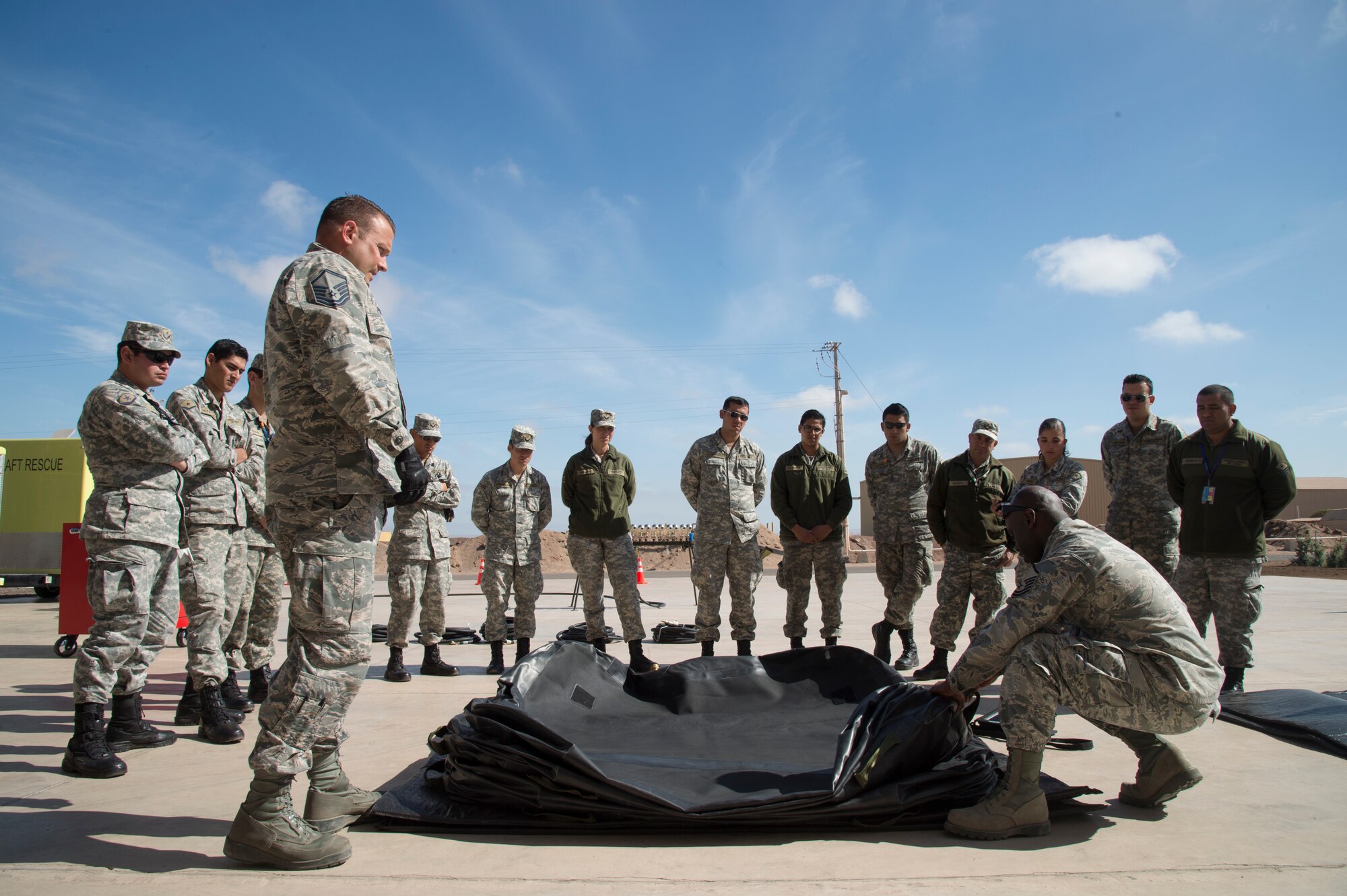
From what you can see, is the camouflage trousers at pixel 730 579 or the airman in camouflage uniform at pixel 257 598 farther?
the camouflage trousers at pixel 730 579

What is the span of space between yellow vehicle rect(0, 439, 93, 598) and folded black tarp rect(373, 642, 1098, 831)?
1122 centimetres

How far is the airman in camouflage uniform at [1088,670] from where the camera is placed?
2.53 m

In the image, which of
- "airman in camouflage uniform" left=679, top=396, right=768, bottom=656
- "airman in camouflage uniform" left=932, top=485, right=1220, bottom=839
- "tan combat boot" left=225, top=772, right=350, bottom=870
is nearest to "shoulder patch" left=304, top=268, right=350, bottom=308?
"tan combat boot" left=225, top=772, right=350, bottom=870

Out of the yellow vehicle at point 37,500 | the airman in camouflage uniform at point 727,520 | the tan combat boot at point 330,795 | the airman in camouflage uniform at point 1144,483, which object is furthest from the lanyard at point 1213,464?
the yellow vehicle at point 37,500

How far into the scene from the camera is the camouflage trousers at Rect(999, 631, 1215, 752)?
2570 mm

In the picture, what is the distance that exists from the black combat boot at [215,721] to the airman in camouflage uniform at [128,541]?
0.48 feet

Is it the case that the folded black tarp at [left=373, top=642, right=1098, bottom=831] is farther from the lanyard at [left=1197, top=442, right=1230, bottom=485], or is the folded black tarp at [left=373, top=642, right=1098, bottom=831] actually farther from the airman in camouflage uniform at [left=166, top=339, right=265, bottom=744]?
the lanyard at [left=1197, top=442, right=1230, bottom=485]

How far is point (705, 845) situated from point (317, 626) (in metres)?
1.38

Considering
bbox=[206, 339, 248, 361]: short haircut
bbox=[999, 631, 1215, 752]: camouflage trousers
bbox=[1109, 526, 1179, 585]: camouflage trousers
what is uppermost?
bbox=[206, 339, 248, 361]: short haircut

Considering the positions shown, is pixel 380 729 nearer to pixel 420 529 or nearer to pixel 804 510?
pixel 420 529

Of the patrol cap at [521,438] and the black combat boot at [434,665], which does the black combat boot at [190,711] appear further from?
the patrol cap at [521,438]

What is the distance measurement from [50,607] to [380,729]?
10.1 meters

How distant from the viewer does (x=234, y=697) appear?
4.46 metres

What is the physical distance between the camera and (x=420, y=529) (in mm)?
5598
